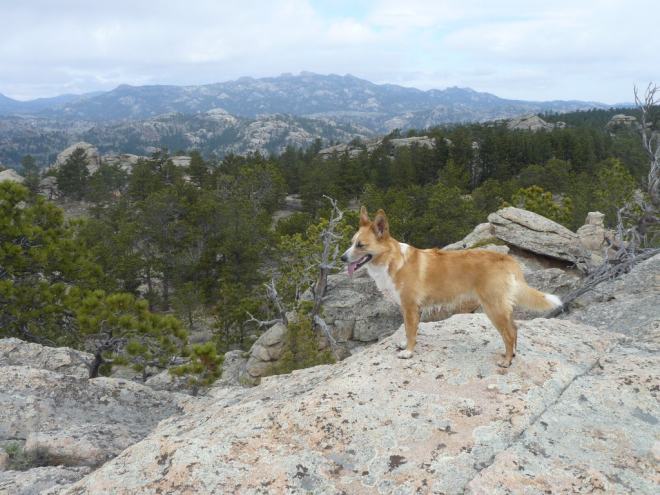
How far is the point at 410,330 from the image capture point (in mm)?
6469

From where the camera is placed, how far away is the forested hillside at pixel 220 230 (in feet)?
60.0

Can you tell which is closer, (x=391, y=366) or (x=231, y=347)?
(x=391, y=366)

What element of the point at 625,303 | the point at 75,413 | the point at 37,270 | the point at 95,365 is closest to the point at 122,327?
the point at 95,365

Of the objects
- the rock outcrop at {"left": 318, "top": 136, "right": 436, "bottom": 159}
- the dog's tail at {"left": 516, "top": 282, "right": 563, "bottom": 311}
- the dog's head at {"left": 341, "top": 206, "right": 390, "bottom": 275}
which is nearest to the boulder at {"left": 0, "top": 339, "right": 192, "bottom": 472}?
the dog's head at {"left": 341, "top": 206, "right": 390, "bottom": 275}

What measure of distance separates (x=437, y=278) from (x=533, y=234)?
25.4m

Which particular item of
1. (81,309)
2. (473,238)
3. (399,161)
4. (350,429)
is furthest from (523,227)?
(399,161)

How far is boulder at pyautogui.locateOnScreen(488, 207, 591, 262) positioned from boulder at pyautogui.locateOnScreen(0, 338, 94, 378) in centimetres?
2507

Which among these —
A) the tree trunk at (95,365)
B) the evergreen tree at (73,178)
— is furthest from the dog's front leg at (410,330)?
the evergreen tree at (73,178)

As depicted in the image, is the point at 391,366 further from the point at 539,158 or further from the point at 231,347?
the point at 539,158

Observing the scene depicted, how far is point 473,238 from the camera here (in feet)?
110

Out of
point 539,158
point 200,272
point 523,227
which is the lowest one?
point 200,272

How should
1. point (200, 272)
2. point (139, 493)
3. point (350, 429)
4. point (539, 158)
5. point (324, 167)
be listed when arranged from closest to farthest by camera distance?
1. point (139, 493)
2. point (350, 429)
3. point (200, 272)
4. point (324, 167)
5. point (539, 158)

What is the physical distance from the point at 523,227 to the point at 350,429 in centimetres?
2838

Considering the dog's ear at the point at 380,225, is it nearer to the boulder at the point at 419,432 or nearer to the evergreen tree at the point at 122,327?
the boulder at the point at 419,432
